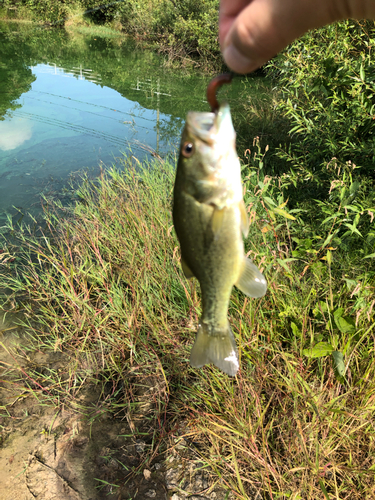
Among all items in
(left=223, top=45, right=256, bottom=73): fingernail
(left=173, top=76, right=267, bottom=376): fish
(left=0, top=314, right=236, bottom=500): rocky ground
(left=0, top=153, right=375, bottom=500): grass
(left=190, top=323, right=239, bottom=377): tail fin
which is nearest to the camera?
(left=173, top=76, right=267, bottom=376): fish

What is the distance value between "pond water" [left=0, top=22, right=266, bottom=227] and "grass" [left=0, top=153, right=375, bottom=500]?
321 centimetres

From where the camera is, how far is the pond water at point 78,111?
24.3 ft

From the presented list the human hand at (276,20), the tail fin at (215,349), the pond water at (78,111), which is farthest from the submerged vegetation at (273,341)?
the pond water at (78,111)

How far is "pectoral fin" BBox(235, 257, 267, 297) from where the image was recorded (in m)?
1.13

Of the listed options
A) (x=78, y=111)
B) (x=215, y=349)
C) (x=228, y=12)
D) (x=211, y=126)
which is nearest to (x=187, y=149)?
(x=211, y=126)

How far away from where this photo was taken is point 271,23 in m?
0.99

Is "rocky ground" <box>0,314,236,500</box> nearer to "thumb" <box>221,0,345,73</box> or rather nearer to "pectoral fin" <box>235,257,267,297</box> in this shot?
"pectoral fin" <box>235,257,267,297</box>

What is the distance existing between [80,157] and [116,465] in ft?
23.2

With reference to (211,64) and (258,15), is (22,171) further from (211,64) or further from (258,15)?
(211,64)

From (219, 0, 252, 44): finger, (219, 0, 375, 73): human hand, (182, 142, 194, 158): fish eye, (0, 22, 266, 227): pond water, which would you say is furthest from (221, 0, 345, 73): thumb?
(0, 22, 266, 227): pond water

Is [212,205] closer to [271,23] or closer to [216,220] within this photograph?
[216,220]

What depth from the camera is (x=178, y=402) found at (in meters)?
2.70

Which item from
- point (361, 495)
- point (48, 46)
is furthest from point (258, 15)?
point (48, 46)

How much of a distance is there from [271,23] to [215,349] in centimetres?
109
